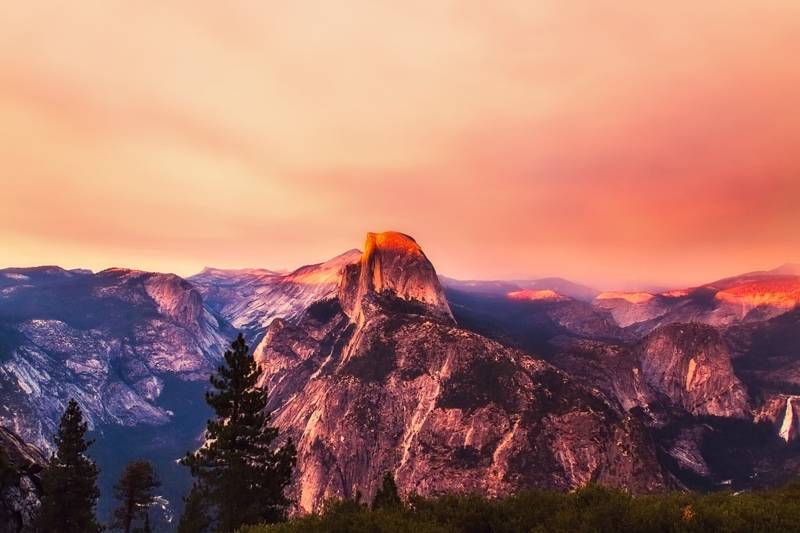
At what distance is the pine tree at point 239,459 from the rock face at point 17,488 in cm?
1574

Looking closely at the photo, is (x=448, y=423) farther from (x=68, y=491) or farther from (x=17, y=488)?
(x=17, y=488)

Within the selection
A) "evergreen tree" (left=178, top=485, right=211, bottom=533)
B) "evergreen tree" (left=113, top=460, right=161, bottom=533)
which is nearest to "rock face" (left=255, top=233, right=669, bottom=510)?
"evergreen tree" (left=113, top=460, right=161, bottom=533)

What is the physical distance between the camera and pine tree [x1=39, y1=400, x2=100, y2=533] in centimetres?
4339

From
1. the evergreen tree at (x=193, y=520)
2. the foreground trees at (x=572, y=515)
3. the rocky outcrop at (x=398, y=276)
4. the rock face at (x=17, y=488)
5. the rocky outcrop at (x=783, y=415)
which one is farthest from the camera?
the rocky outcrop at (x=783, y=415)

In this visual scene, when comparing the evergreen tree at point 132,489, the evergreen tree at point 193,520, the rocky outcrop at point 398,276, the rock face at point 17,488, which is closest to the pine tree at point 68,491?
the rock face at point 17,488

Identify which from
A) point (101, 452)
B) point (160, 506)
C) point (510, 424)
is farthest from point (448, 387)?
point (101, 452)

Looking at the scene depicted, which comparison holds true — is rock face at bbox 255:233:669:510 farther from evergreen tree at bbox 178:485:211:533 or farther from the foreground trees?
the foreground trees

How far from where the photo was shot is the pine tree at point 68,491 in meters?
43.4

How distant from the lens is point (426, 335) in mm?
142000

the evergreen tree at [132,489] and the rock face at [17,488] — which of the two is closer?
the rock face at [17,488]

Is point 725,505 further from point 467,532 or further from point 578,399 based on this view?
point 578,399

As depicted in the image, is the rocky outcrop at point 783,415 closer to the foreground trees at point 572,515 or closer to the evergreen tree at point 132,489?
the foreground trees at point 572,515

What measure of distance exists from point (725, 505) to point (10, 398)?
22701 cm

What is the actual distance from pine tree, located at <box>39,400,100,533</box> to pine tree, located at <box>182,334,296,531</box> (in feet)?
44.5
